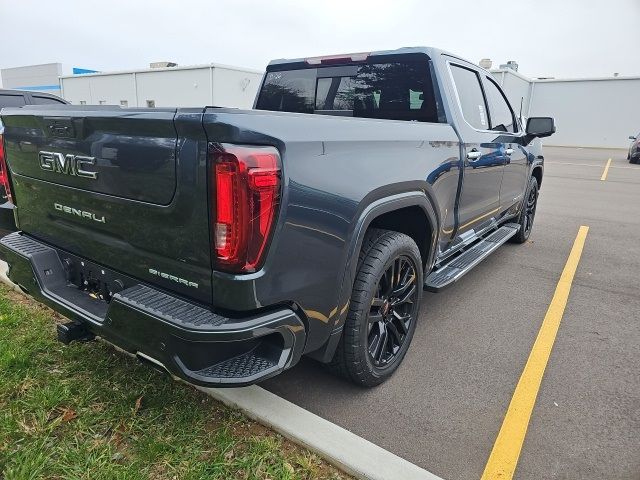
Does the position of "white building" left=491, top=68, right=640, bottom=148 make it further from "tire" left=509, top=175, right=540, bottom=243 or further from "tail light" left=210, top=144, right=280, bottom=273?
"tail light" left=210, top=144, right=280, bottom=273

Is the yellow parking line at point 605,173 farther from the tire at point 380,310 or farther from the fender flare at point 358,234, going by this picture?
the fender flare at point 358,234

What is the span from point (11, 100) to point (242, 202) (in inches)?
268

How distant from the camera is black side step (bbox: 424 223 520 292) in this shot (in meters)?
3.34

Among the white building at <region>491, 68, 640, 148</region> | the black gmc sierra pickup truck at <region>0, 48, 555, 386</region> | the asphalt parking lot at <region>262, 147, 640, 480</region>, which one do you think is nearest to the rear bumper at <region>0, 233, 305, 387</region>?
the black gmc sierra pickup truck at <region>0, 48, 555, 386</region>

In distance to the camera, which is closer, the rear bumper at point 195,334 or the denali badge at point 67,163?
the rear bumper at point 195,334

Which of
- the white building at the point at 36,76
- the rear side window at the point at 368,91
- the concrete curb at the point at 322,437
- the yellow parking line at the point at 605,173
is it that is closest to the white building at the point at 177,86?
the white building at the point at 36,76

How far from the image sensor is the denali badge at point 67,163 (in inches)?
85.5

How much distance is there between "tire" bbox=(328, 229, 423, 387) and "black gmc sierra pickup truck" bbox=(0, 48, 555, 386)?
0.01 metres

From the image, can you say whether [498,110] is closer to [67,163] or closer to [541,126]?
[541,126]

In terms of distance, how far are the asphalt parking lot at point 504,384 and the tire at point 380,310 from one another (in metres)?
0.16

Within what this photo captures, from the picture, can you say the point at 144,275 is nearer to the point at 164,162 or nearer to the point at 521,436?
the point at 164,162

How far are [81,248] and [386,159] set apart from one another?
162 cm

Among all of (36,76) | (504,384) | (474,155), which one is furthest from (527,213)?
(36,76)

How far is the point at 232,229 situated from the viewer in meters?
1.81
